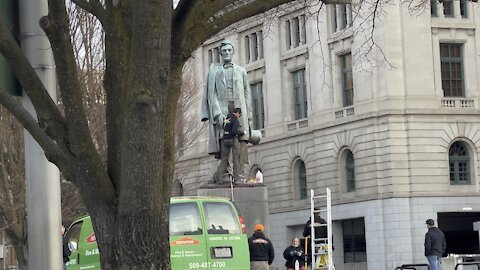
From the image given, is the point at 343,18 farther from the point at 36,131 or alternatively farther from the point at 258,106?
the point at 36,131

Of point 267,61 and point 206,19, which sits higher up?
point 267,61

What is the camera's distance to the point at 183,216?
23.2 metres

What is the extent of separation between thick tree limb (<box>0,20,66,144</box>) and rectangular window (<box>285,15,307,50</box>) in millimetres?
68356

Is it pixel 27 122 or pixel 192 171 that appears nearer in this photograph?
pixel 27 122

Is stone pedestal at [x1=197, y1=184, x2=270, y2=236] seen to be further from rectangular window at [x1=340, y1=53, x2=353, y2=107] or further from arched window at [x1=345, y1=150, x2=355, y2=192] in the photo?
rectangular window at [x1=340, y1=53, x2=353, y2=107]

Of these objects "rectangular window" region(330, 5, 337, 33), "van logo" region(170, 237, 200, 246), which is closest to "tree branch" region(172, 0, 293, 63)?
"van logo" region(170, 237, 200, 246)

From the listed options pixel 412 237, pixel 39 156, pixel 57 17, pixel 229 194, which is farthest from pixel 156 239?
pixel 412 237

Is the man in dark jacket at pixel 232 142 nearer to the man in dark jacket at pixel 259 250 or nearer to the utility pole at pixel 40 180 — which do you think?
the man in dark jacket at pixel 259 250

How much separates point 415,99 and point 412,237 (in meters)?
7.94

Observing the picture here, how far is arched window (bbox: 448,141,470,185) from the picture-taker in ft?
235

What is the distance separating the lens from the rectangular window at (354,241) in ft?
240

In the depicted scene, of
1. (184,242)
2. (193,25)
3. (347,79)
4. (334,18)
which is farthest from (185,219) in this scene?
(334,18)

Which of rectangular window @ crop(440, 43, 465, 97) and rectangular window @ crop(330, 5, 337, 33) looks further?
rectangular window @ crop(330, 5, 337, 33)

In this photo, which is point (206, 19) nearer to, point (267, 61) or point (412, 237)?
point (412, 237)
